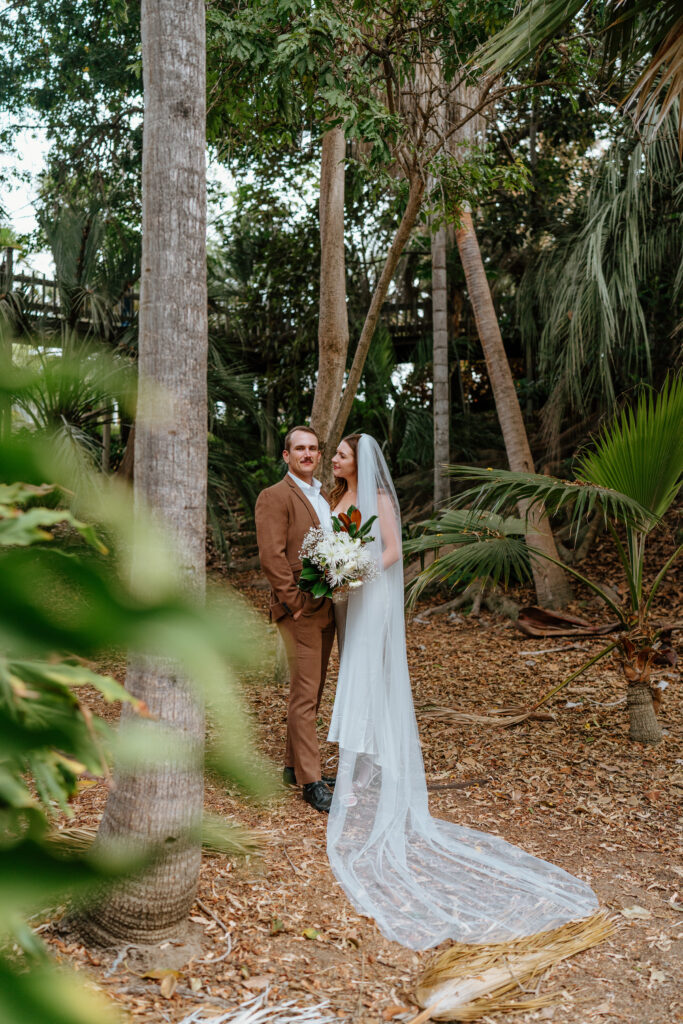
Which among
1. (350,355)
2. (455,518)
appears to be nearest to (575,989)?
(455,518)

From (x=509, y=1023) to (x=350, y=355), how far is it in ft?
34.8

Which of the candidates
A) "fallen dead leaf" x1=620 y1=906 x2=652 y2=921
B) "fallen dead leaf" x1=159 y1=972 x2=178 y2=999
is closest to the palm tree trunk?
"fallen dead leaf" x1=620 y1=906 x2=652 y2=921

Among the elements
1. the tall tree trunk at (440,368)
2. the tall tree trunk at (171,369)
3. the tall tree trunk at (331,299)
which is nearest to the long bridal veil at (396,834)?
the tall tree trunk at (171,369)

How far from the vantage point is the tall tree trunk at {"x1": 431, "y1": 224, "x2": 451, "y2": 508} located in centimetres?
939

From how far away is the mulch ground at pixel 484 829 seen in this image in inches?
113

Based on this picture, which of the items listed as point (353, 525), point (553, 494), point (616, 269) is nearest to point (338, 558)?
point (353, 525)

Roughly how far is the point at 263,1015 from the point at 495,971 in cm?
86

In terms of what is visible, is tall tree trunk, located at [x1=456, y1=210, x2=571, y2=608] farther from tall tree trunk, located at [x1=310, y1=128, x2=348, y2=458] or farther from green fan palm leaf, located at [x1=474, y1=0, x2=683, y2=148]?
green fan palm leaf, located at [x1=474, y1=0, x2=683, y2=148]

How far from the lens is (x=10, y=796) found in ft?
1.49

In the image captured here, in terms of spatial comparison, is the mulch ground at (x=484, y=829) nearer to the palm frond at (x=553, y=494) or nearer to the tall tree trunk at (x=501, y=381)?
the palm frond at (x=553, y=494)

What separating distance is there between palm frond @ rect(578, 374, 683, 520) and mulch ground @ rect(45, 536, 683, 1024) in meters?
1.67

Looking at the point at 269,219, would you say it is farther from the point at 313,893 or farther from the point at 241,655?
the point at 241,655

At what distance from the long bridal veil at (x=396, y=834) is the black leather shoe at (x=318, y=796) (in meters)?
0.13

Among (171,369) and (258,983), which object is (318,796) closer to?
(258,983)
